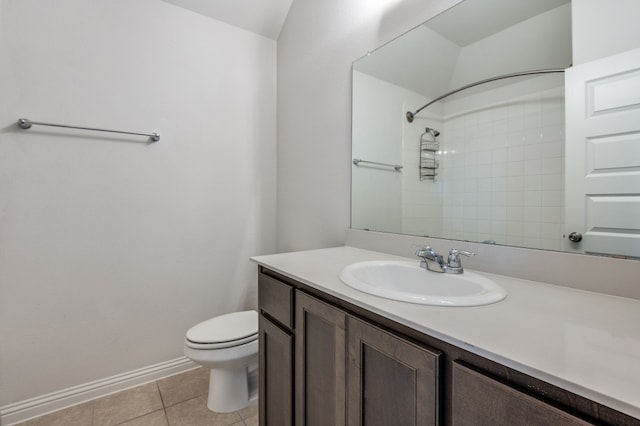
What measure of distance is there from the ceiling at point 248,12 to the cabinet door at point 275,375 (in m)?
1.95

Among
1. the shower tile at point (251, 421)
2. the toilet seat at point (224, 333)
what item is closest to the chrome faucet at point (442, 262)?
the toilet seat at point (224, 333)

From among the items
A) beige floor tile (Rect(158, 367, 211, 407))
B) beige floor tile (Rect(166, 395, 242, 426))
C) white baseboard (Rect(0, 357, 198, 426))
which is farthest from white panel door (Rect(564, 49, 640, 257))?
white baseboard (Rect(0, 357, 198, 426))

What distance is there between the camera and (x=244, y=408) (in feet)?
5.18

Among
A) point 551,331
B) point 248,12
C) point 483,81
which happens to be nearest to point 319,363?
point 551,331

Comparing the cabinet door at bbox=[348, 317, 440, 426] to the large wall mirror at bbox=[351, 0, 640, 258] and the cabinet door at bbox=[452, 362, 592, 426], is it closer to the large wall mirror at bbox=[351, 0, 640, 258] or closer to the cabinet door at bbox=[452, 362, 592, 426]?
the cabinet door at bbox=[452, 362, 592, 426]

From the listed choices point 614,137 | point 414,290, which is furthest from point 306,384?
point 614,137

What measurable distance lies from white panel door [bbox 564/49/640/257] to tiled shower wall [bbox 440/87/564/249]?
33 mm

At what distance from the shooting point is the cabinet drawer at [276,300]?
104 centimetres

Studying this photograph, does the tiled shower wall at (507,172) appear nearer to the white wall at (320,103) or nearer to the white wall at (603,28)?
the white wall at (603,28)

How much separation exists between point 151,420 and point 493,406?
1669mm

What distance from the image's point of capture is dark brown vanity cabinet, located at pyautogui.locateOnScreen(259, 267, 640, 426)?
46cm

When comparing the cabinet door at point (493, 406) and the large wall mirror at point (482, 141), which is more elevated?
the large wall mirror at point (482, 141)

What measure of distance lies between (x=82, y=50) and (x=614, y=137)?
2.34m

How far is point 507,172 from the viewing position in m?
1.04
